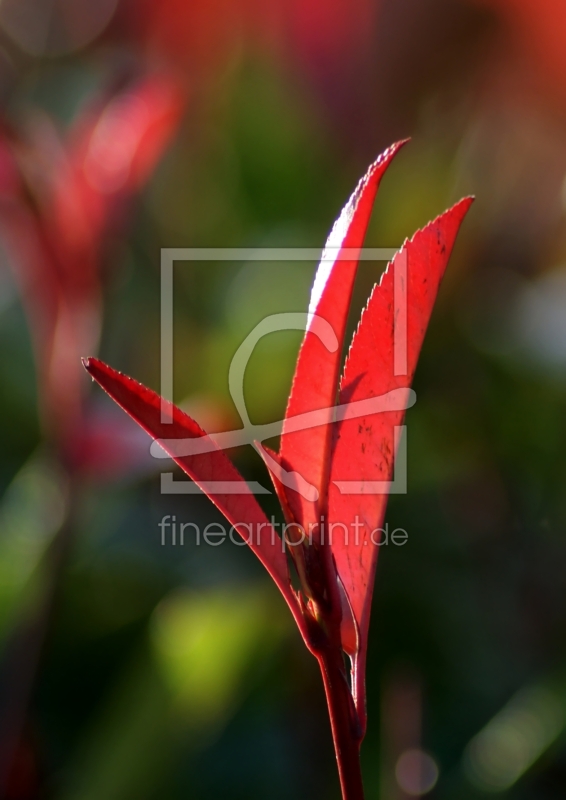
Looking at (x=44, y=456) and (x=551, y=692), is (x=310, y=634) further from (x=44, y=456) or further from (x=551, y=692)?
(x=44, y=456)

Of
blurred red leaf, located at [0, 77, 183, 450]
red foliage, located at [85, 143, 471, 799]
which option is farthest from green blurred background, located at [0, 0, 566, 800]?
red foliage, located at [85, 143, 471, 799]

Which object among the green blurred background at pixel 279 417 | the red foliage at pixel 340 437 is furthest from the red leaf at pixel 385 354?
the green blurred background at pixel 279 417

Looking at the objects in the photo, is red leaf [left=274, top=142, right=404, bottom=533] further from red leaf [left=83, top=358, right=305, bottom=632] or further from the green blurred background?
the green blurred background

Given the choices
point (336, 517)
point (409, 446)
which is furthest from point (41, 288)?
point (336, 517)

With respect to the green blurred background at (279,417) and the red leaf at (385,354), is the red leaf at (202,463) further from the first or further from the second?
the green blurred background at (279,417)

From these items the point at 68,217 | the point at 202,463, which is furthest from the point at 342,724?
the point at 68,217
